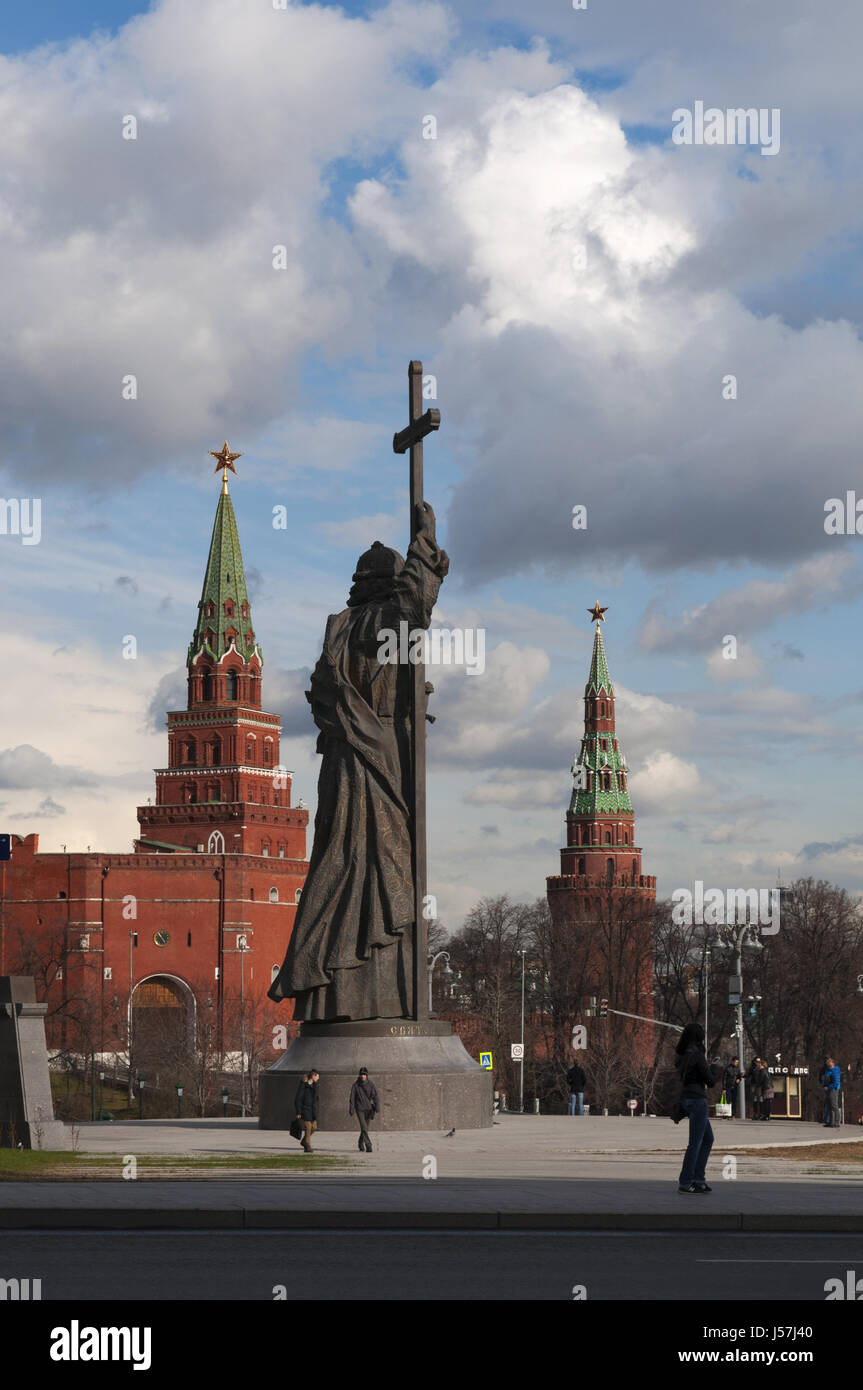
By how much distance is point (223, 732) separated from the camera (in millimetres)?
151000

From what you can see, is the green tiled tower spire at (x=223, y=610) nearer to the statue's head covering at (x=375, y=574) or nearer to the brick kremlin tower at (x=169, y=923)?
the brick kremlin tower at (x=169, y=923)

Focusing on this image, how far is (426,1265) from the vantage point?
1205cm

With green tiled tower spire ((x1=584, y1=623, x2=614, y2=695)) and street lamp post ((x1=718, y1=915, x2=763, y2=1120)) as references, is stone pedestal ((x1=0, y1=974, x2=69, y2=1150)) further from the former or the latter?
green tiled tower spire ((x1=584, y1=623, x2=614, y2=695))

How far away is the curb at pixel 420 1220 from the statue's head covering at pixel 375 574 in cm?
1461

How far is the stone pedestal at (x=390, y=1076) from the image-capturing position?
83.6ft

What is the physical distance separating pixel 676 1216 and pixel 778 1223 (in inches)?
33.3

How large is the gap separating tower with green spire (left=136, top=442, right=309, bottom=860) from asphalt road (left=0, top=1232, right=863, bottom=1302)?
5187 inches

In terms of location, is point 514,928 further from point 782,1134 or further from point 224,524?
point 782,1134

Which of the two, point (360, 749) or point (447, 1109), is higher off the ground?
point (360, 749)

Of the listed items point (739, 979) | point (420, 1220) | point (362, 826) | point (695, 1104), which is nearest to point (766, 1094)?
point (739, 979)

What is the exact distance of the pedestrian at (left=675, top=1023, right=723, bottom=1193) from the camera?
53.0 ft

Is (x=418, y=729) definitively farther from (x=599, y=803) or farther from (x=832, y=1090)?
(x=599, y=803)
